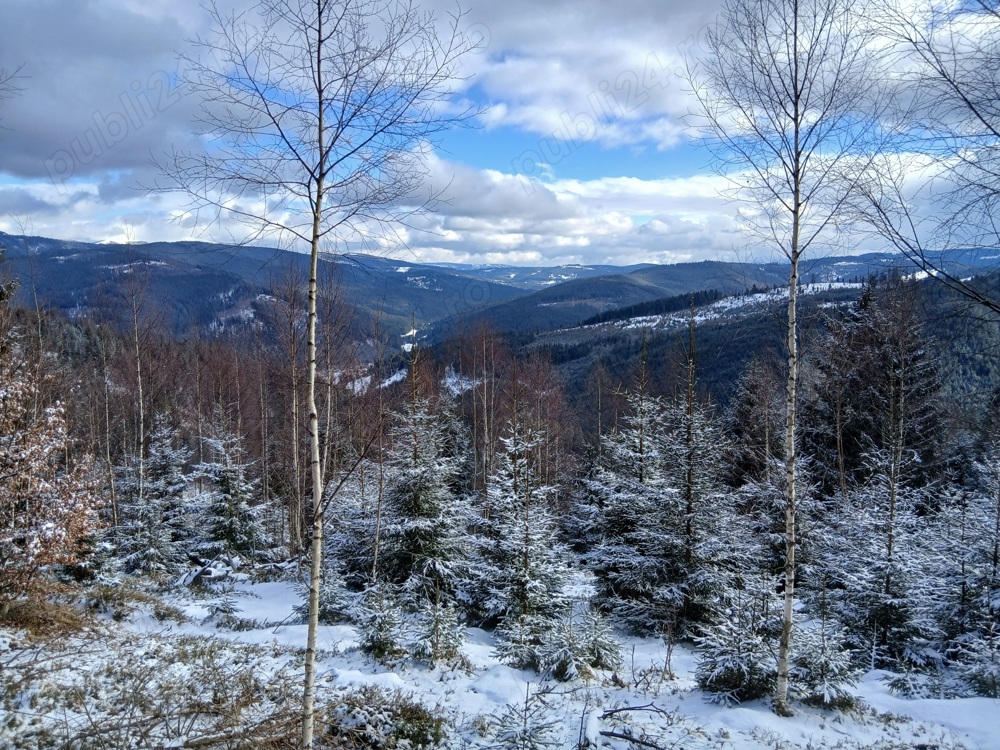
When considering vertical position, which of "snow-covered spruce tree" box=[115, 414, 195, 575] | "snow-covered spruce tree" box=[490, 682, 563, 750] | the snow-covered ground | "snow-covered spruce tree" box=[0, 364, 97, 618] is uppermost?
"snow-covered spruce tree" box=[0, 364, 97, 618]

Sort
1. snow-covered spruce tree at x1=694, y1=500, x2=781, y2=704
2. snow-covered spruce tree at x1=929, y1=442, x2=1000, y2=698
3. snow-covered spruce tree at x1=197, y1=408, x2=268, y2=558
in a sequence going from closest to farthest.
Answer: snow-covered spruce tree at x1=694, y1=500, x2=781, y2=704 < snow-covered spruce tree at x1=929, y1=442, x2=1000, y2=698 < snow-covered spruce tree at x1=197, y1=408, x2=268, y2=558

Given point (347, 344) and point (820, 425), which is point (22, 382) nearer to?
point (347, 344)

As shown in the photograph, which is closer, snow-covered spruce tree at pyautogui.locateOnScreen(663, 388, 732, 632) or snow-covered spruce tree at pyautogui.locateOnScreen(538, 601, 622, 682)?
snow-covered spruce tree at pyautogui.locateOnScreen(538, 601, 622, 682)

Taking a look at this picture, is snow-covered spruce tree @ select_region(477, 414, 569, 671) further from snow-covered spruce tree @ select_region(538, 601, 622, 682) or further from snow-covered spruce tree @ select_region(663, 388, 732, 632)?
snow-covered spruce tree @ select_region(663, 388, 732, 632)

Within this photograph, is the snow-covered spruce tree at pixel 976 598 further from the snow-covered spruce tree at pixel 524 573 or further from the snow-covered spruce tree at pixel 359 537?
the snow-covered spruce tree at pixel 359 537

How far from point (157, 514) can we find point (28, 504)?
9.52 m

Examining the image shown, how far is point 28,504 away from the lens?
336 inches

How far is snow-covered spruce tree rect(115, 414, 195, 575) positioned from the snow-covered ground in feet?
23.6

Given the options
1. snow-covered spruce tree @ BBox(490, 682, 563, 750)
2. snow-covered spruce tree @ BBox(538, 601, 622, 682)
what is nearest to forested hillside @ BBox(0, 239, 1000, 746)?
snow-covered spruce tree @ BBox(538, 601, 622, 682)

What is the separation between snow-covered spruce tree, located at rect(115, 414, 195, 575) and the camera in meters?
16.2

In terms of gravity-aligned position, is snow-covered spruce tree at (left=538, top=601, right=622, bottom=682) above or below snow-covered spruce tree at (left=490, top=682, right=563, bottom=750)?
below

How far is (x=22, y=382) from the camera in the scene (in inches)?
342

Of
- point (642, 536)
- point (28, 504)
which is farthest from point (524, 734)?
point (28, 504)

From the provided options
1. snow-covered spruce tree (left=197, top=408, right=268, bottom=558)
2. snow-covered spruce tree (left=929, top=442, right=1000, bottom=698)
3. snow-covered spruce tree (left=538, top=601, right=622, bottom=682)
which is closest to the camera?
snow-covered spruce tree (left=538, top=601, right=622, bottom=682)
